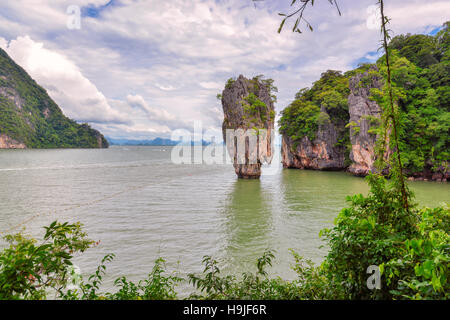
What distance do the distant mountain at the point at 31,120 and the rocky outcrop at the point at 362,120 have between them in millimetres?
133440

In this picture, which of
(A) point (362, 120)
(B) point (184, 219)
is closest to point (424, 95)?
(A) point (362, 120)

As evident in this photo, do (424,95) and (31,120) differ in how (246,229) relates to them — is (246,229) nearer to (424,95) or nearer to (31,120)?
(424,95)

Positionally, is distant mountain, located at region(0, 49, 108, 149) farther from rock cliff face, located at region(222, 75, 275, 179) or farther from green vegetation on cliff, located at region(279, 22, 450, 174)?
green vegetation on cliff, located at region(279, 22, 450, 174)

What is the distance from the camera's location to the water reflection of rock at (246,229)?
8272 mm

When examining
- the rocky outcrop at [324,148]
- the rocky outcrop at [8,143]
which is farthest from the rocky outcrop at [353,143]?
the rocky outcrop at [8,143]

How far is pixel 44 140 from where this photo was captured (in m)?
118

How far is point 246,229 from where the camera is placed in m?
11.4

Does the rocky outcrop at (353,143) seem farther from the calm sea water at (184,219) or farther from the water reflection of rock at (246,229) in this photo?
the water reflection of rock at (246,229)

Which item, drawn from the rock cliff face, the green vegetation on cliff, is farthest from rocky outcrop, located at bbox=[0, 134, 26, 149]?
the green vegetation on cliff

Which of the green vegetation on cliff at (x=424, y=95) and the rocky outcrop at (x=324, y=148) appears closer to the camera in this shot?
the green vegetation on cliff at (x=424, y=95)

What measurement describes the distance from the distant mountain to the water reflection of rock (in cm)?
12779

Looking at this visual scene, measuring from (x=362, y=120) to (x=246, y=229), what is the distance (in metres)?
24.2
